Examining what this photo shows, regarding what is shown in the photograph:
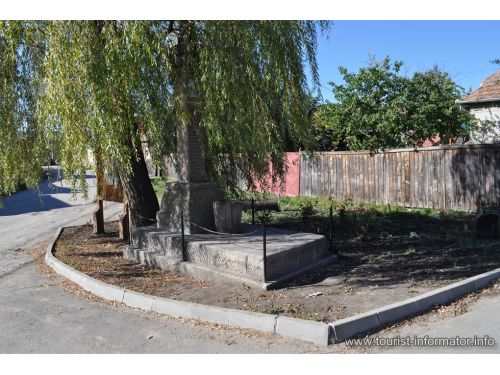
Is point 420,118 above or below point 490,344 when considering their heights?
above

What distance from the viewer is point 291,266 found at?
23.1 ft

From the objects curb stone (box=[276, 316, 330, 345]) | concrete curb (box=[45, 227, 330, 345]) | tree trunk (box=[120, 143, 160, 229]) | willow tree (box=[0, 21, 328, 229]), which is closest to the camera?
curb stone (box=[276, 316, 330, 345])

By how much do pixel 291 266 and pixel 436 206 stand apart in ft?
26.3

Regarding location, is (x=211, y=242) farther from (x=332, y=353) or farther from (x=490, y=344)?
(x=490, y=344)

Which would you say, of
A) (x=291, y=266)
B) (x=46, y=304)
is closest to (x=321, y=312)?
(x=291, y=266)

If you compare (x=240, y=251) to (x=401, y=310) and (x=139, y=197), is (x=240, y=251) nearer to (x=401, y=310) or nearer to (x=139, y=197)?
(x=401, y=310)

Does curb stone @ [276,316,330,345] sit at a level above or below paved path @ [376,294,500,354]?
above

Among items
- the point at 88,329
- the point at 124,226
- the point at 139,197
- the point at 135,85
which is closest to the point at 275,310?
the point at 88,329

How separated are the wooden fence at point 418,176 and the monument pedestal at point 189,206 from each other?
3.06 meters

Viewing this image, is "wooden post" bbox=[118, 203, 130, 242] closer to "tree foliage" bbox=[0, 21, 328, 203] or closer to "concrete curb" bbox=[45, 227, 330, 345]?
"tree foliage" bbox=[0, 21, 328, 203]

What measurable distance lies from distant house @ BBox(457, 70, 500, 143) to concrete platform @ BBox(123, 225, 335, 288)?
41.1 feet

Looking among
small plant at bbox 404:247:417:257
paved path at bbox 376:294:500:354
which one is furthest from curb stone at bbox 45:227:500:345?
small plant at bbox 404:247:417:257

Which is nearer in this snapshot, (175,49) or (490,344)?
(490,344)

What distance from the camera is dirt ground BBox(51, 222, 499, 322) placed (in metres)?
5.75
